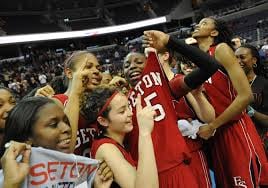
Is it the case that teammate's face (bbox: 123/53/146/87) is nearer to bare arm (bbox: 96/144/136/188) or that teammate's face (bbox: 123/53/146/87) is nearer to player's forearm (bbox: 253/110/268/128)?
bare arm (bbox: 96/144/136/188)

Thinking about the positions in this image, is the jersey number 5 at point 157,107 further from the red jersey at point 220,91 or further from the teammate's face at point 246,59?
the teammate's face at point 246,59

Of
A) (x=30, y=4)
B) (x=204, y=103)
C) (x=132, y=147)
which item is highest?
(x=30, y=4)

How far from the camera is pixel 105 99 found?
2043mm

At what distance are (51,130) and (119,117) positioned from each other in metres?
0.51

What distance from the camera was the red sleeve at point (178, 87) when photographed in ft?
7.79

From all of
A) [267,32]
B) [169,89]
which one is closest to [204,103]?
[169,89]

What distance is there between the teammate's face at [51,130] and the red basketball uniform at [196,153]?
1.07m

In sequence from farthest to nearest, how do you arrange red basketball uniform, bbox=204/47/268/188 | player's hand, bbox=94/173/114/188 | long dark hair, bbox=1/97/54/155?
1. red basketball uniform, bbox=204/47/268/188
2. player's hand, bbox=94/173/114/188
3. long dark hair, bbox=1/97/54/155

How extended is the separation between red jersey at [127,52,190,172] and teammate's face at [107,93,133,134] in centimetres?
21

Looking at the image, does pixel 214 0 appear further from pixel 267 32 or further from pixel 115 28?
pixel 267 32

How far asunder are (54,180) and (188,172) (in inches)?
36.8

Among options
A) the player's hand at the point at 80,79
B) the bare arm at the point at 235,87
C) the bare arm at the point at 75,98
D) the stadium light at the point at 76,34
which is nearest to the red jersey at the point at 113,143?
the bare arm at the point at 75,98

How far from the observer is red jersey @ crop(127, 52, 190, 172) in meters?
2.13

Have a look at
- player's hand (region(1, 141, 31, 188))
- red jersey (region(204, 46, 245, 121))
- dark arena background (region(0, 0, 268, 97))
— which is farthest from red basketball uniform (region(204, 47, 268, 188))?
dark arena background (region(0, 0, 268, 97))
